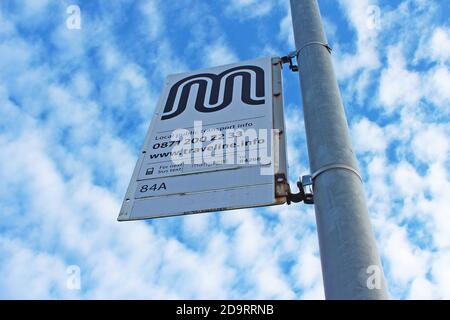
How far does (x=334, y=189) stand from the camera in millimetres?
2316

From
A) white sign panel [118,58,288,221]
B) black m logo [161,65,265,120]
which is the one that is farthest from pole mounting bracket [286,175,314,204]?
black m logo [161,65,265,120]

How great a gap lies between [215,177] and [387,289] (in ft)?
4.43

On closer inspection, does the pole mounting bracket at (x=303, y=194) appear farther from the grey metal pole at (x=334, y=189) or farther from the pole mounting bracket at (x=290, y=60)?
the pole mounting bracket at (x=290, y=60)

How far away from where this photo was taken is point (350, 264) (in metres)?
2.00

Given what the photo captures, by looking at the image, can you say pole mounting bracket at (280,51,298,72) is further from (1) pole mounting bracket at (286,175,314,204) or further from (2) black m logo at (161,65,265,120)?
(1) pole mounting bracket at (286,175,314,204)

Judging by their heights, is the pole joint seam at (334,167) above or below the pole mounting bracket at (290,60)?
below

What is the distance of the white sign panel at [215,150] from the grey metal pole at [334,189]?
42cm

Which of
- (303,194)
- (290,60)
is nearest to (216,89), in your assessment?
(290,60)

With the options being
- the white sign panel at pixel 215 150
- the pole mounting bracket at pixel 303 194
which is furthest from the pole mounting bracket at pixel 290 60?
the pole mounting bracket at pixel 303 194

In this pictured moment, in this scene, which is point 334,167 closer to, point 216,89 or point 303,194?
point 303,194

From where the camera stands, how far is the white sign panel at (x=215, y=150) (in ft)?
9.62

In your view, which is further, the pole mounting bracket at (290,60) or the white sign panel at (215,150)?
the pole mounting bracket at (290,60)
